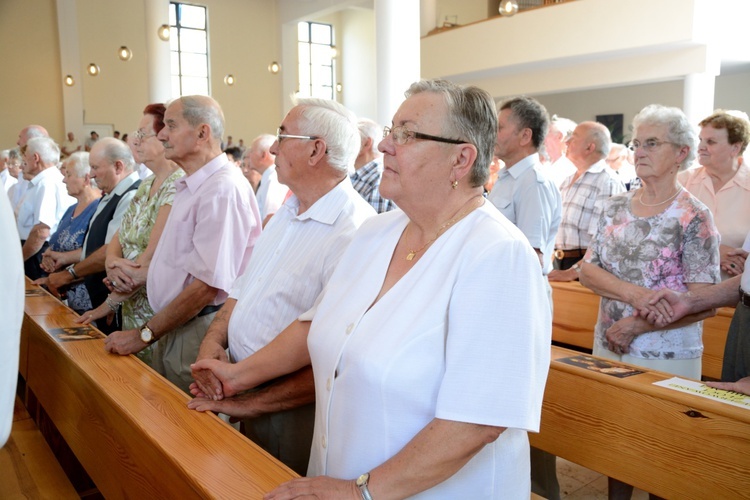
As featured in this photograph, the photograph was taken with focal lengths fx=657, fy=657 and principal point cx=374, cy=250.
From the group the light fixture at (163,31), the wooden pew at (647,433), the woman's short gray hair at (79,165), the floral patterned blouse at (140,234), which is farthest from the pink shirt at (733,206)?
the light fixture at (163,31)

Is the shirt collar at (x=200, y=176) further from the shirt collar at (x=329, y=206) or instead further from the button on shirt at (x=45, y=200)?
the button on shirt at (x=45, y=200)

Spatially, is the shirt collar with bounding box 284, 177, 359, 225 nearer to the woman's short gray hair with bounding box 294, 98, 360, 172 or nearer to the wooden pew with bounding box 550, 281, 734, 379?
the woman's short gray hair with bounding box 294, 98, 360, 172

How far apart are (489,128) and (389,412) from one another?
69 centimetres

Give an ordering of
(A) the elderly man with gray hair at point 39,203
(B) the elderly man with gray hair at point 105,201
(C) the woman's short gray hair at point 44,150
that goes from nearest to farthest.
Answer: (B) the elderly man with gray hair at point 105,201 < (A) the elderly man with gray hair at point 39,203 < (C) the woman's short gray hair at point 44,150

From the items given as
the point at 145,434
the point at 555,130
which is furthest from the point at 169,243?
the point at 555,130

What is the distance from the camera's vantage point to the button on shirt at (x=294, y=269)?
81.0 inches

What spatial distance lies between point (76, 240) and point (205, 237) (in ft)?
6.55

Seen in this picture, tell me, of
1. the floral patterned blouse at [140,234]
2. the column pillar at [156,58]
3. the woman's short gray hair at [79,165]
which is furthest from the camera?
the column pillar at [156,58]

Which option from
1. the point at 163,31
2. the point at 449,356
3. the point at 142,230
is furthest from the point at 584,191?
the point at 163,31

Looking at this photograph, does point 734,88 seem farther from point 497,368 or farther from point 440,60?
point 497,368

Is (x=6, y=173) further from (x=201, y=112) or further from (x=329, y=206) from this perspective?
(x=329, y=206)

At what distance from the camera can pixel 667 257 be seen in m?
2.60

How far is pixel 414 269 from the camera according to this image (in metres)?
1.47

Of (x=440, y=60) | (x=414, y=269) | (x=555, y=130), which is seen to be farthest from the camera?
(x=440, y=60)
